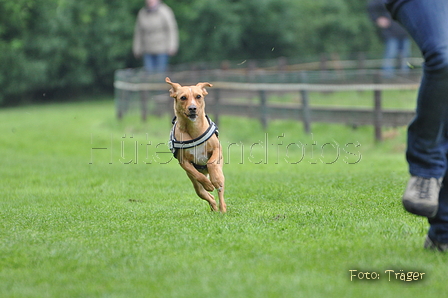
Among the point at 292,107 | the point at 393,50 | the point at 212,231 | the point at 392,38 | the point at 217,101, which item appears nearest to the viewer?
the point at 212,231

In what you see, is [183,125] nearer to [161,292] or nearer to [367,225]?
[367,225]

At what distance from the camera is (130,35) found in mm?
34562

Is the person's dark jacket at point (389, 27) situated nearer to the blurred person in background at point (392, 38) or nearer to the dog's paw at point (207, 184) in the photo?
the blurred person in background at point (392, 38)

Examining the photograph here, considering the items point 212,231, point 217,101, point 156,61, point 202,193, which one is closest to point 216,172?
point 202,193

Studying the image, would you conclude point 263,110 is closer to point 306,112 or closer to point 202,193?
point 306,112

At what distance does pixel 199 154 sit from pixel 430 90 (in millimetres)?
2762

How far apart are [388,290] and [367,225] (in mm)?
1727

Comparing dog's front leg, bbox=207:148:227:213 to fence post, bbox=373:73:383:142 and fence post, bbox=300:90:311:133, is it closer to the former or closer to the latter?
fence post, bbox=373:73:383:142

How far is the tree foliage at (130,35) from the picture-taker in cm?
3078

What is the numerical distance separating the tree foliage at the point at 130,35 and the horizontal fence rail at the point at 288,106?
12175mm

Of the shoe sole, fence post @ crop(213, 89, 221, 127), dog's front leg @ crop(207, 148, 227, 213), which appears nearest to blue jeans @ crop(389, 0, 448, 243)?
the shoe sole

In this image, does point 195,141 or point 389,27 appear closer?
point 195,141

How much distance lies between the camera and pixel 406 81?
15031 millimetres

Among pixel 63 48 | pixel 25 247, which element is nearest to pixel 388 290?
pixel 25 247
